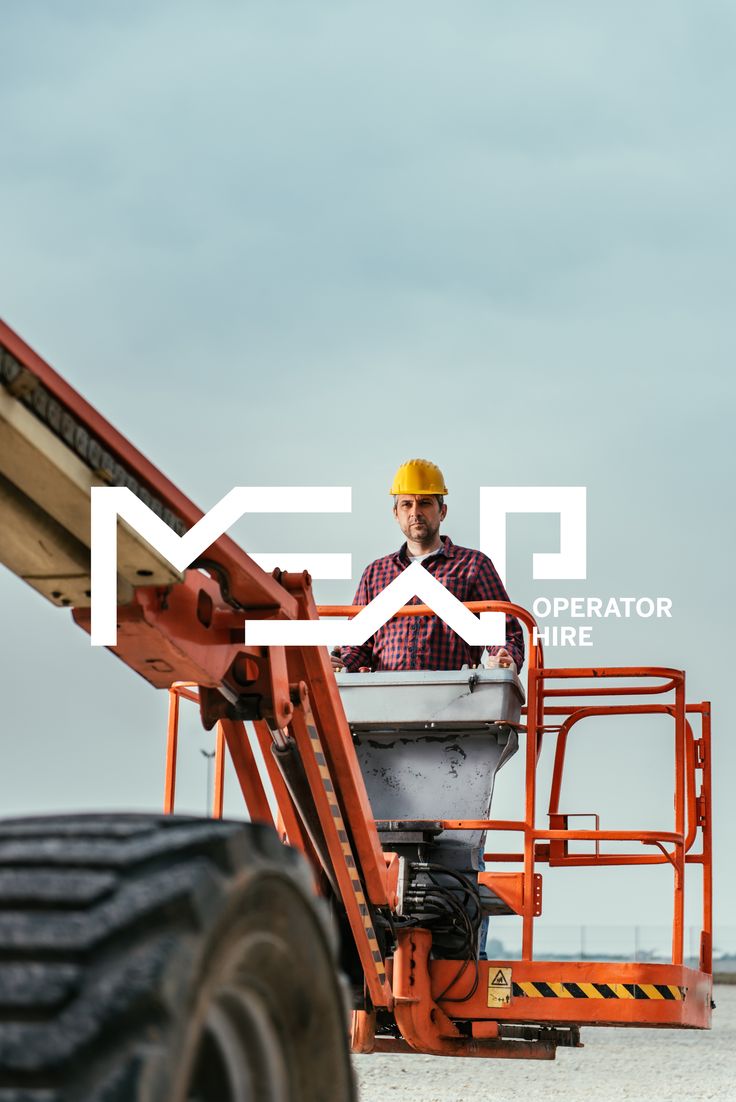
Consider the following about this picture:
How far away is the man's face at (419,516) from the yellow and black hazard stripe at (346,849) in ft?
8.60

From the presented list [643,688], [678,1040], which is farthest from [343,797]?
[678,1040]

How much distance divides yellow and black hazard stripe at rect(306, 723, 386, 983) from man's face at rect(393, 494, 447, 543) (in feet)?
8.60

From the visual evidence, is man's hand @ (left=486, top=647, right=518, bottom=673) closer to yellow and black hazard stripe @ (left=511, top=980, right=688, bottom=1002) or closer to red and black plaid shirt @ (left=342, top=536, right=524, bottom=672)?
red and black plaid shirt @ (left=342, top=536, right=524, bottom=672)

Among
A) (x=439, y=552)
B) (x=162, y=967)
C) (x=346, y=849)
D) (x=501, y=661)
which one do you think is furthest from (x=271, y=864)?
(x=439, y=552)

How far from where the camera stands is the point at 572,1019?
711 centimetres

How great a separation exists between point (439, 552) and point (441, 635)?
690mm

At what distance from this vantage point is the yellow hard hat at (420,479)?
29.3ft

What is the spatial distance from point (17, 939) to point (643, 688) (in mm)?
5997

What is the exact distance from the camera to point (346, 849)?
639cm

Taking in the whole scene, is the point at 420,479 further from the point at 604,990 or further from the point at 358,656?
the point at 604,990

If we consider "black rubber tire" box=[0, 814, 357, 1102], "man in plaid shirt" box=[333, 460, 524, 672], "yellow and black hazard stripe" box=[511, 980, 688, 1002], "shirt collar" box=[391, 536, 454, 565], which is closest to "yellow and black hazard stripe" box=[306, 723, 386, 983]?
"yellow and black hazard stripe" box=[511, 980, 688, 1002]

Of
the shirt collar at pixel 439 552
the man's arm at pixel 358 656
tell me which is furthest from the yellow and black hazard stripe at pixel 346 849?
the shirt collar at pixel 439 552

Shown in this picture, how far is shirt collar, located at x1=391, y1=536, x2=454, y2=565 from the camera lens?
8.79m

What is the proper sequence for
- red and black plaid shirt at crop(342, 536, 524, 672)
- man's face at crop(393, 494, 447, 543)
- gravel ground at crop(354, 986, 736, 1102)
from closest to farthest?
red and black plaid shirt at crop(342, 536, 524, 672)
man's face at crop(393, 494, 447, 543)
gravel ground at crop(354, 986, 736, 1102)
